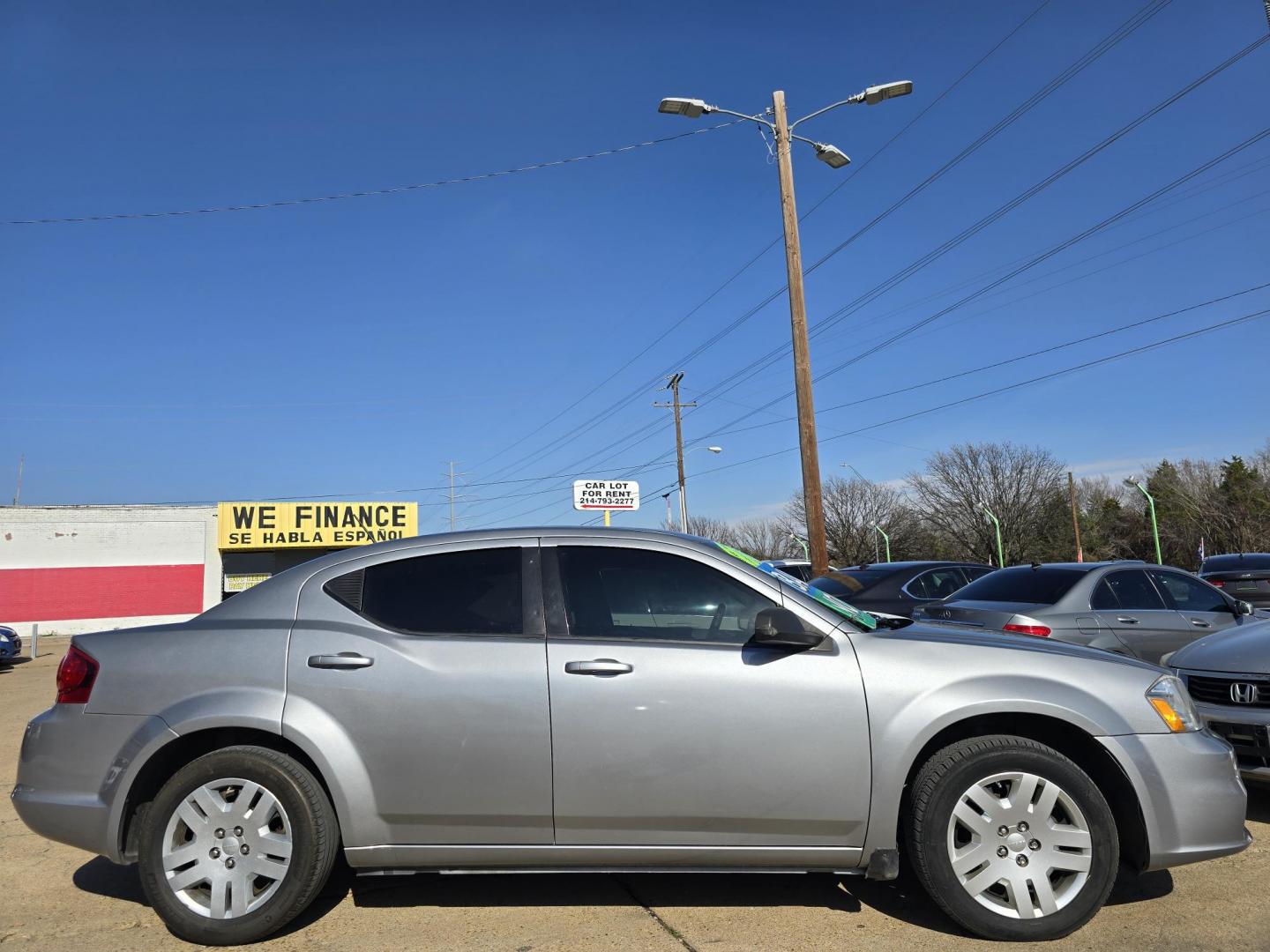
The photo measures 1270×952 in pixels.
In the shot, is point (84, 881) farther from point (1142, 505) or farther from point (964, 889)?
point (1142, 505)

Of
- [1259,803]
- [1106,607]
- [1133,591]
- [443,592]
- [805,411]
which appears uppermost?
[805,411]

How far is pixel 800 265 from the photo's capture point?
1448 cm

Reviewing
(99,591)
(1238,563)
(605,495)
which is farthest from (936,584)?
(99,591)

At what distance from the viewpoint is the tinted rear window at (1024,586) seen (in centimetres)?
764

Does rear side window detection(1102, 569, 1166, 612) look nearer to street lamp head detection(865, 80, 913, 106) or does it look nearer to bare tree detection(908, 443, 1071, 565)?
street lamp head detection(865, 80, 913, 106)

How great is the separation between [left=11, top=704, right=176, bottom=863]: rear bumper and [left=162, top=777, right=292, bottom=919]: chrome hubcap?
0.26 metres

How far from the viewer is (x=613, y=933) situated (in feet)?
11.9

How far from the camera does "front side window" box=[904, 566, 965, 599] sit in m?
10.6

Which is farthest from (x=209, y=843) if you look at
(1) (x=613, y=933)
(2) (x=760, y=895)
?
(2) (x=760, y=895)

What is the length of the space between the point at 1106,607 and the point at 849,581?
372cm

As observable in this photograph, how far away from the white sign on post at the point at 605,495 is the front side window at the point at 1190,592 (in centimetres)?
1711

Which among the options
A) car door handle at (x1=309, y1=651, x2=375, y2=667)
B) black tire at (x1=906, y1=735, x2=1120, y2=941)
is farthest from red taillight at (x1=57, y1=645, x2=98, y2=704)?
black tire at (x1=906, y1=735, x2=1120, y2=941)

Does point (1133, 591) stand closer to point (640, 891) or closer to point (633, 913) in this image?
point (640, 891)

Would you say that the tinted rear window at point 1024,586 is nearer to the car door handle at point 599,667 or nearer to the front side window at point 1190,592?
the front side window at point 1190,592
